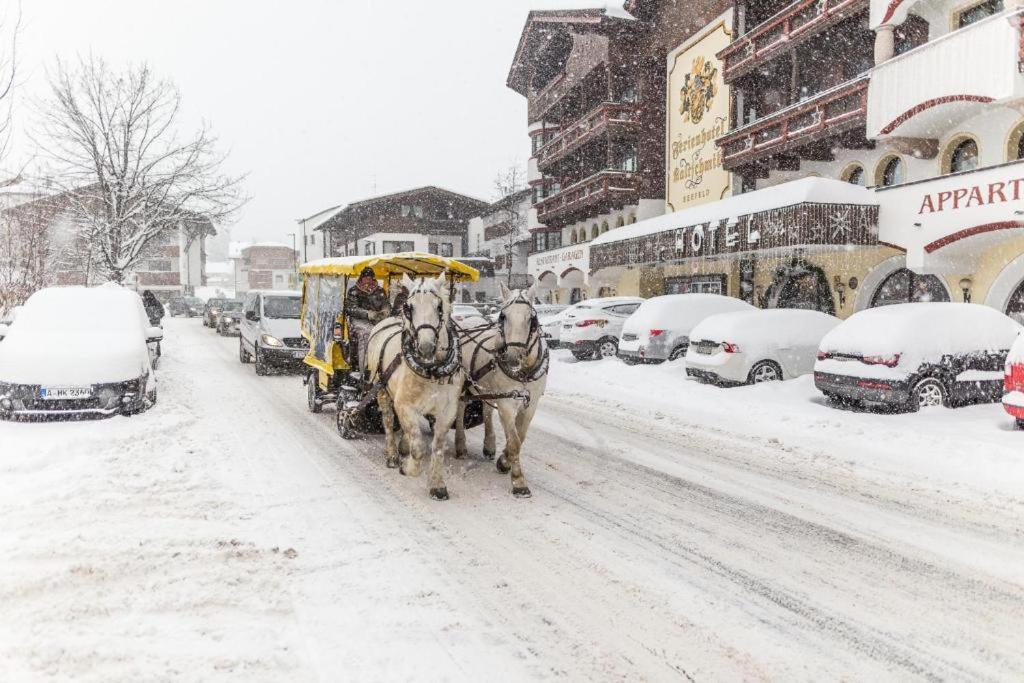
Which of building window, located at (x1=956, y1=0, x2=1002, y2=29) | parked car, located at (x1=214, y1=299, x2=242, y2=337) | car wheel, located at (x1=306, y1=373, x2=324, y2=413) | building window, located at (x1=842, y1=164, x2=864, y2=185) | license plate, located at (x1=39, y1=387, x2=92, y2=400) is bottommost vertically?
car wheel, located at (x1=306, y1=373, x2=324, y2=413)

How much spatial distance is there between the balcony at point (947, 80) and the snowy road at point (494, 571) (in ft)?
29.8

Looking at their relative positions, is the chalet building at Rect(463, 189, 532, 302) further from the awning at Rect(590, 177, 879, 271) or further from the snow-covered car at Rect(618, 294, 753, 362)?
the snow-covered car at Rect(618, 294, 753, 362)

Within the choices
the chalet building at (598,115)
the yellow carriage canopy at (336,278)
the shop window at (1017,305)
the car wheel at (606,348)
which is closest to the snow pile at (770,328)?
the shop window at (1017,305)

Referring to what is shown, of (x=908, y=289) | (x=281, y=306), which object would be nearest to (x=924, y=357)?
(x=908, y=289)

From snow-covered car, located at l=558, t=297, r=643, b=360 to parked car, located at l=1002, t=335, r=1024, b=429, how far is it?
10587mm

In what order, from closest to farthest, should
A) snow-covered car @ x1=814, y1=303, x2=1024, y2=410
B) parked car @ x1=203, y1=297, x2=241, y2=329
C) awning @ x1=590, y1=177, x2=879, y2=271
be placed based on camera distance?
snow-covered car @ x1=814, y1=303, x2=1024, y2=410, awning @ x1=590, y1=177, x2=879, y2=271, parked car @ x1=203, y1=297, x2=241, y2=329

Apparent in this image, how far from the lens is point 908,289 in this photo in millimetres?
16062

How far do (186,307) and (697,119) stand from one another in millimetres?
45265

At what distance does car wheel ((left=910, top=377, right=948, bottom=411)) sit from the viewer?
9.74 metres

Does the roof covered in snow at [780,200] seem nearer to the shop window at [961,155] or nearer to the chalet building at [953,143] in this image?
the chalet building at [953,143]

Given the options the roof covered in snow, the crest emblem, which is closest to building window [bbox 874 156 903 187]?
the roof covered in snow

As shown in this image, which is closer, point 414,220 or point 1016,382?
point 1016,382

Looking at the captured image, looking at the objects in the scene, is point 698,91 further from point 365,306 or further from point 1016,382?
point 365,306

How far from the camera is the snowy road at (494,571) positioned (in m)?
3.40
